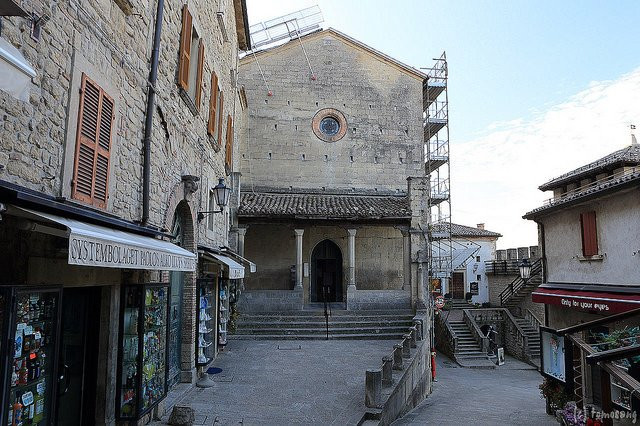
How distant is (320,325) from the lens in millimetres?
16250

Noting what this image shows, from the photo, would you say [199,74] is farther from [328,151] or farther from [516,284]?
[516,284]

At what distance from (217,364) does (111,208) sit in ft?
22.7

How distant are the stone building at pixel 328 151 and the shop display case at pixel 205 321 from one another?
8.68 meters

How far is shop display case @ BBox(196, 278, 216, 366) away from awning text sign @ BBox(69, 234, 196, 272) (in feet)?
16.0

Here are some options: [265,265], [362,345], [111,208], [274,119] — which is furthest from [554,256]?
[111,208]

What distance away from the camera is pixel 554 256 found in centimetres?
1697

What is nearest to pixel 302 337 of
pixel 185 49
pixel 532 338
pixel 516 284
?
pixel 185 49

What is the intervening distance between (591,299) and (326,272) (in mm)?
11797

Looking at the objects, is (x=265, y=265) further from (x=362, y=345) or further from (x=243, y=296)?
(x=362, y=345)

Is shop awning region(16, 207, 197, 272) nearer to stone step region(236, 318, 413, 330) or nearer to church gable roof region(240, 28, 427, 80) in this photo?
stone step region(236, 318, 413, 330)

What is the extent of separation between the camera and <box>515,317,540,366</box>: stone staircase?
25.1m

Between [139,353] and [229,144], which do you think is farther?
[229,144]

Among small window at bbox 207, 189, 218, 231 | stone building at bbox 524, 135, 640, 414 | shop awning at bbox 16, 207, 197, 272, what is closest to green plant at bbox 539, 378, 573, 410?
stone building at bbox 524, 135, 640, 414

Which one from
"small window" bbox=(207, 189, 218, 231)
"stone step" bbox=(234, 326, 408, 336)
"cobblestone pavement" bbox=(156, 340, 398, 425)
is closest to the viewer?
"cobblestone pavement" bbox=(156, 340, 398, 425)
